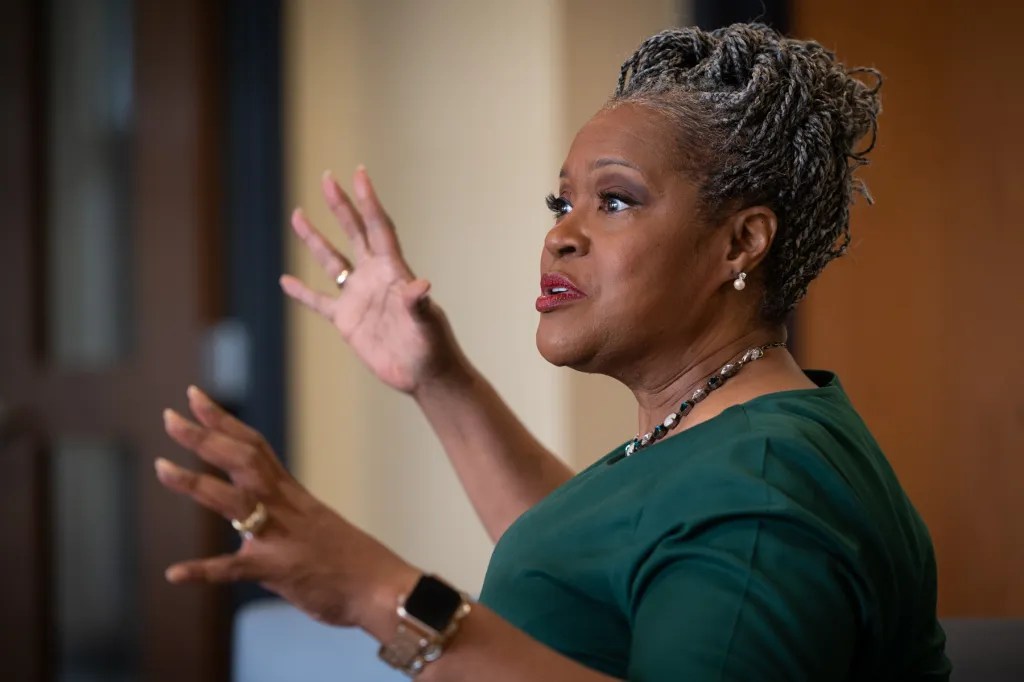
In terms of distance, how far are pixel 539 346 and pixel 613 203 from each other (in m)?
0.17

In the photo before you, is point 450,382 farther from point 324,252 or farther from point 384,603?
point 384,603

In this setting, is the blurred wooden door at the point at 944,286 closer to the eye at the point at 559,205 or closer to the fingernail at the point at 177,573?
the eye at the point at 559,205

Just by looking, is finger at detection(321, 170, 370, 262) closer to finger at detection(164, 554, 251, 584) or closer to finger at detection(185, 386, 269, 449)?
finger at detection(185, 386, 269, 449)

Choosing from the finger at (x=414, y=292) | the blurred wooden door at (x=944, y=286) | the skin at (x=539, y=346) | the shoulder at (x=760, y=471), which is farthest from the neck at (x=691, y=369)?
the blurred wooden door at (x=944, y=286)

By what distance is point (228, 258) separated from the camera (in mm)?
2787

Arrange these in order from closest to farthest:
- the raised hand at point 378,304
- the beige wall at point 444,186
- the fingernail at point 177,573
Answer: the fingernail at point 177,573 → the raised hand at point 378,304 → the beige wall at point 444,186

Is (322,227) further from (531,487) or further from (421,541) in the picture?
(531,487)

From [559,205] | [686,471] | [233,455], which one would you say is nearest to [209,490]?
[233,455]

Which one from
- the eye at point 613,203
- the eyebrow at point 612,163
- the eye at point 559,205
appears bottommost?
the eye at point 559,205

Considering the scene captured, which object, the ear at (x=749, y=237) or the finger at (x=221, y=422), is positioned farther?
the ear at (x=749, y=237)

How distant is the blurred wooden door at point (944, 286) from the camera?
2.34m

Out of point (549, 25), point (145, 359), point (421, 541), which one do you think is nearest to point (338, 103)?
point (549, 25)

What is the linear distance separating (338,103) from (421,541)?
1.09 m

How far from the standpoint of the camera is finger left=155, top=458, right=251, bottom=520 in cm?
82
